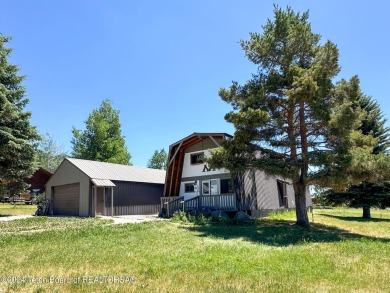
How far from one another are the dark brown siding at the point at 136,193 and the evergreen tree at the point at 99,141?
19512mm

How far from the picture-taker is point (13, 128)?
2075 cm

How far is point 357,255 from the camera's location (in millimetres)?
8242

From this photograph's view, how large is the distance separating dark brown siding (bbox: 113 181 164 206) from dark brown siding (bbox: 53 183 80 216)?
306cm

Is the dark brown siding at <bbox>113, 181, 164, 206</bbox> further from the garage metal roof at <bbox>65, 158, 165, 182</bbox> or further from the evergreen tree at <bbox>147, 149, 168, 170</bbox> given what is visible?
the evergreen tree at <bbox>147, 149, 168, 170</bbox>

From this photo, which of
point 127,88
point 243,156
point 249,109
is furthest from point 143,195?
point 249,109

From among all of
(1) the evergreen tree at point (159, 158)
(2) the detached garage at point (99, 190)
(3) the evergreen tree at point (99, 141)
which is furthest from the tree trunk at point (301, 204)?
(1) the evergreen tree at point (159, 158)

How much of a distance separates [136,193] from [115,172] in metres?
2.49

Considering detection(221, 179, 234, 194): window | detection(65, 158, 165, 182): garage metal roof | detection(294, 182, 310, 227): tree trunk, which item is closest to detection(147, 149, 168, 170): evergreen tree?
detection(65, 158, 165, 182): garage metal roof

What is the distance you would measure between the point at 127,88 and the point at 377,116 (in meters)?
20.5

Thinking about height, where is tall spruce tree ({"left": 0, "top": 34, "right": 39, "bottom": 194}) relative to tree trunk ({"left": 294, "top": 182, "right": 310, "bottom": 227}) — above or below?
above

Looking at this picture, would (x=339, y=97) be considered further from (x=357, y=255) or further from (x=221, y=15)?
(x=357, y=255)

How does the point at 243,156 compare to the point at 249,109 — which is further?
the point at 243,156

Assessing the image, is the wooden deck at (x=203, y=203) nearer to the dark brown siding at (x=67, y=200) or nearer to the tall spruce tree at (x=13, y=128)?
the dark brown siding at (x=67, y=200)

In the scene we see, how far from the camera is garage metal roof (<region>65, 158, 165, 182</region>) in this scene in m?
22.8
